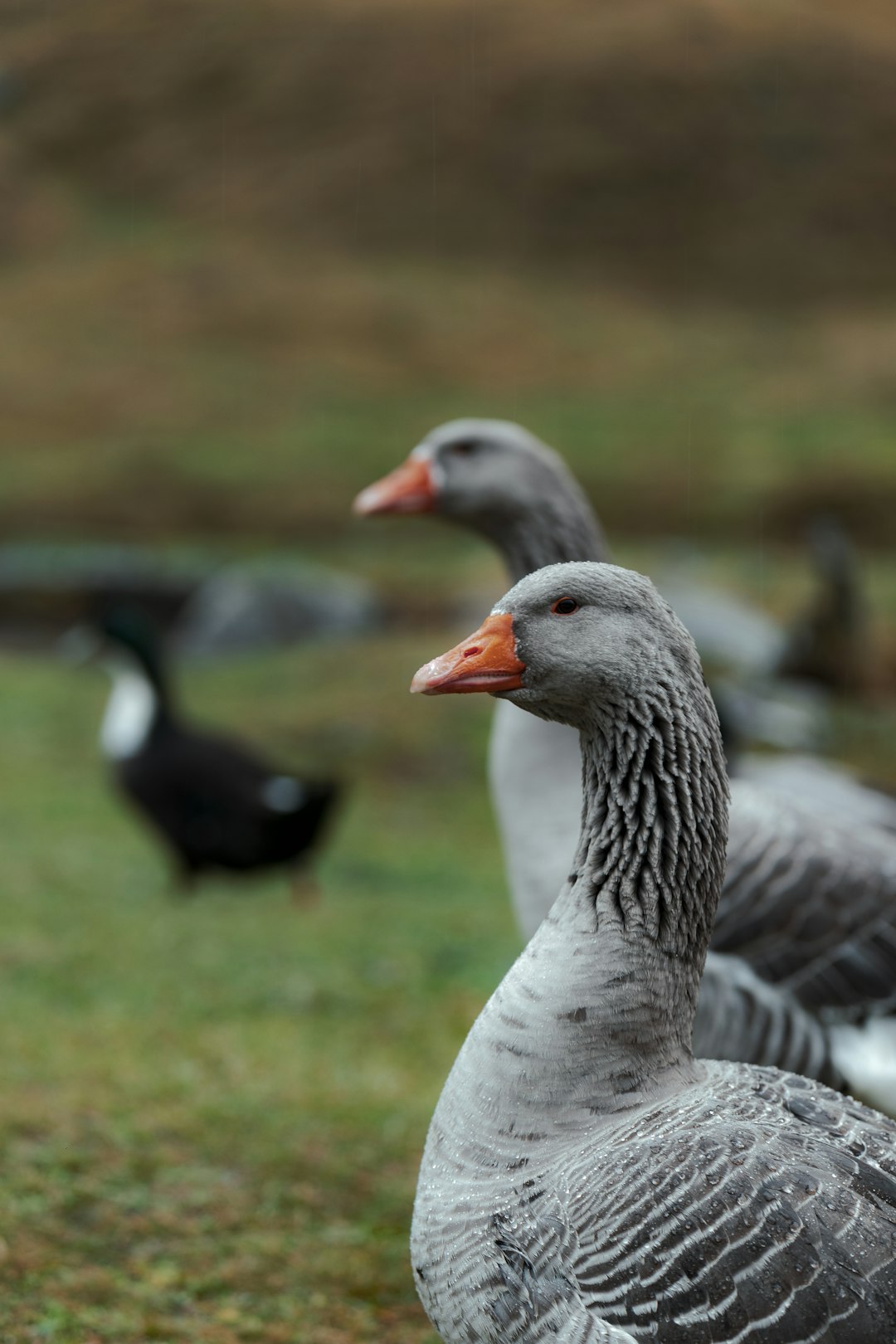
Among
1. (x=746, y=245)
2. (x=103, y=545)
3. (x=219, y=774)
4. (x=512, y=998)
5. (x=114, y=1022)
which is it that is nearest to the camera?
(x=512, y=998)

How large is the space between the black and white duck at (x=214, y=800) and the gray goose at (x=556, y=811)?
4.51m

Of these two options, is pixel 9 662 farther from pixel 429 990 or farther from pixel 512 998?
pixel 512 998

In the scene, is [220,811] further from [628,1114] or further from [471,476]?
[628,1114]

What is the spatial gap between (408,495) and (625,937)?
8.41 feet

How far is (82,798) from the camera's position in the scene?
41.6 feet

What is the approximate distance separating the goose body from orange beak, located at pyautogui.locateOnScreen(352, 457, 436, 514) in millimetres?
4493

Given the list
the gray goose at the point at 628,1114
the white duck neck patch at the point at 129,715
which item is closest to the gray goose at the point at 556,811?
the gray goose at the point at 628,1114

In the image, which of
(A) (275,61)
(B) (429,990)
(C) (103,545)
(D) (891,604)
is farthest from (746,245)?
(B) (429,990)

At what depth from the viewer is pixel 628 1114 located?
2.93m

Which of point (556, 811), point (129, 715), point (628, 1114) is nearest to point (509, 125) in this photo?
point (129, 715)

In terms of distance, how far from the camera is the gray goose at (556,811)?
14.0ft

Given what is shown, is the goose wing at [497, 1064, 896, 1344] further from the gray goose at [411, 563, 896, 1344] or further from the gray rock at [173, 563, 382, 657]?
the gray rock at [173, 563, 382, 657]

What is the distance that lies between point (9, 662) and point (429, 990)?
38.8ft

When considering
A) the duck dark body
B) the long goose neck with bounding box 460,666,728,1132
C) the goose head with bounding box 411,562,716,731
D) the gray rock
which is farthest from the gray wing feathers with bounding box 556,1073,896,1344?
the gray rock
